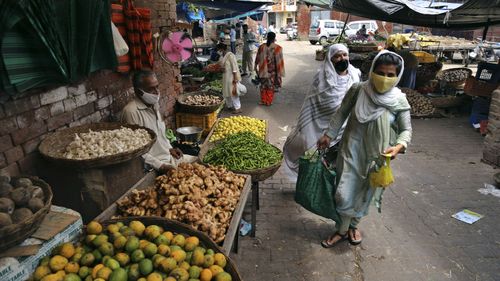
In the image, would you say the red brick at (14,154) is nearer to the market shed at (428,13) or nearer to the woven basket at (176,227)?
the woven basket at (176,227)

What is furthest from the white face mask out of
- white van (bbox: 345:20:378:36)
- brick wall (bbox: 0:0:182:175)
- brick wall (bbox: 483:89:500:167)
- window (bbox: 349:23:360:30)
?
window (bbox: 349:23:360:30)

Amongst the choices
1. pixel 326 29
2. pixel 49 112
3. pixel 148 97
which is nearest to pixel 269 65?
pixel 148 97

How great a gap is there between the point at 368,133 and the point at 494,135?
3.89 meters

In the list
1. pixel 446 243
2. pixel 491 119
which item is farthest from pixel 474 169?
pixel 446 243

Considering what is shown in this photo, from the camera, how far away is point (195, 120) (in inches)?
256

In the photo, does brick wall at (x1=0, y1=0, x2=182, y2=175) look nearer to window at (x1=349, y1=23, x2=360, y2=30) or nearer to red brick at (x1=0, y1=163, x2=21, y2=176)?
red brick at (x1=0, y1=163, x2=21, y2=176)

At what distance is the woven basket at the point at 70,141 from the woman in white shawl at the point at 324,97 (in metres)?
2.11

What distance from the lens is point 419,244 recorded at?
3.90 meters

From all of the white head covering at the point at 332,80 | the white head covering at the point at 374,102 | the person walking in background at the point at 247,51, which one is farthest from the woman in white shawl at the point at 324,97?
the person walking in background at the point at 247,51

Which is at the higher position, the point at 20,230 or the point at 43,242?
the point at 20,230

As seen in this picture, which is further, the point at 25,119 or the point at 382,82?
the point at 382,82

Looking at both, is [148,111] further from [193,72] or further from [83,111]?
[193,72]

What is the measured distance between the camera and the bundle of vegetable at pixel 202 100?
679 centimetres

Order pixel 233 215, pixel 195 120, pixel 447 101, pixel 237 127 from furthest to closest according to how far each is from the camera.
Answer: pixel 447 101 → pixel 195 120 → pixel 237 127 → pixel 233 215
